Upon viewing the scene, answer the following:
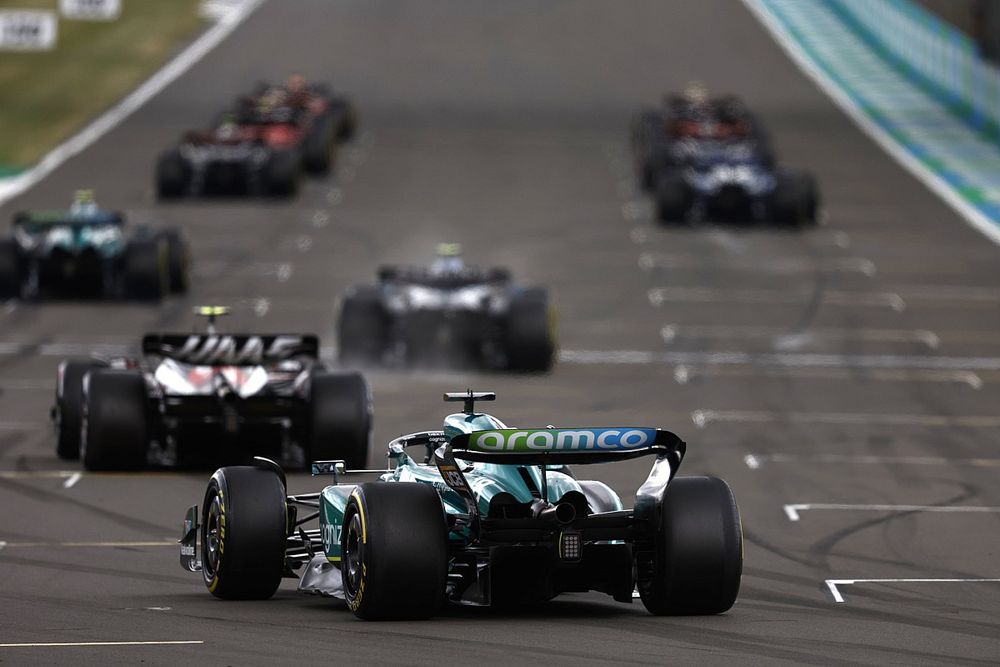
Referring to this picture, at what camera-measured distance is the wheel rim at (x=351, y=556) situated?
1333 cm

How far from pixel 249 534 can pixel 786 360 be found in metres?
19.1

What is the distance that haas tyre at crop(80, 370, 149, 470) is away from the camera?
2139 centimetres

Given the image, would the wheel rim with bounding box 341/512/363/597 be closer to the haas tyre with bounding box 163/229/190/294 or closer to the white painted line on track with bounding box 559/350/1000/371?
the white painted line on track with bounding box 559/350/1000/371

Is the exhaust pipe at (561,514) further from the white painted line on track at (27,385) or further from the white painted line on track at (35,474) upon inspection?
the white painted line on track at (27,385)

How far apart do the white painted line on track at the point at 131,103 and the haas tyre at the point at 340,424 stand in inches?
1041

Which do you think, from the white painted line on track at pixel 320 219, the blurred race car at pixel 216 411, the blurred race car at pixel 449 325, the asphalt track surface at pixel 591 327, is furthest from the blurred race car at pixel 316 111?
the blurred race car at pixel 216 411

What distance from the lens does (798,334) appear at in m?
34.4

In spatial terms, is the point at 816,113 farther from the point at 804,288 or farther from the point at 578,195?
the point at 804,288

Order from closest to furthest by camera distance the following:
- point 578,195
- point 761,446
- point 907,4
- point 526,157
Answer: point 761,446, point 578,195, point 526,157, point 907,4

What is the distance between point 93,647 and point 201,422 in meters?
9.67

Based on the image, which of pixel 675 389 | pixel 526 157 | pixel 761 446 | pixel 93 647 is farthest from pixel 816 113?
pixel 93 647

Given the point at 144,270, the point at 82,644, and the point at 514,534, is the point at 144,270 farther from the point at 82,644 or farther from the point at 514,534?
the point at 82,644

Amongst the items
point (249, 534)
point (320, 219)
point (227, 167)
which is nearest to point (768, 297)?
point (320, 219)

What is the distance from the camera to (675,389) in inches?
1160
